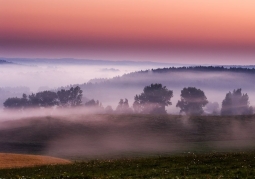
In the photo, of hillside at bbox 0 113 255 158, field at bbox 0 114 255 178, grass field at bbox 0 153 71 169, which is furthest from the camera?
hillside at bbox 0 113 255 158

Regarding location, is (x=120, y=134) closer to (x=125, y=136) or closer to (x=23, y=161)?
(x=125, y=136)

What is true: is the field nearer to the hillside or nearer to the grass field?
the hillside

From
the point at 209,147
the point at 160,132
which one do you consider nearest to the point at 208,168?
the point at 209,147

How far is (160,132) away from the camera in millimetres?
131125

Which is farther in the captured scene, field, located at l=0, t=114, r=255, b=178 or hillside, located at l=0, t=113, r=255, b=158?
hillside, located at l=0, t=113, r=255, b=158

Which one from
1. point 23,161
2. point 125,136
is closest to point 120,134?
point 125,136

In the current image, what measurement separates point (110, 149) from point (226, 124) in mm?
47944

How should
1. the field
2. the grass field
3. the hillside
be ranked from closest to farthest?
the grass field
the field
the hillside

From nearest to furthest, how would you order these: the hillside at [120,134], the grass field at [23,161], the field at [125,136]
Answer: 1. the grass field at [23,161]
2. the field at [125,136]
3. the hillside at [120,134]

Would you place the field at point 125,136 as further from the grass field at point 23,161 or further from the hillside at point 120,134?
the grass field at point 23,161

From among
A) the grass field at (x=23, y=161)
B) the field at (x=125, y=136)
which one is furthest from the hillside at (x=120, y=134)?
the grass field at (x=23, y=161)

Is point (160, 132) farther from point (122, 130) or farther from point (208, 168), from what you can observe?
point (208, 168)

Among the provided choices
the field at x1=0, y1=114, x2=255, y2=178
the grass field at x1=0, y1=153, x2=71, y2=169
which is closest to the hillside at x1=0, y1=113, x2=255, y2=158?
the field at x1=0, y1=114, x2=255, y2=178

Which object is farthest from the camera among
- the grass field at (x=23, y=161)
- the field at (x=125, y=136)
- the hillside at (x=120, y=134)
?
the hillside at (x=120, y=134)
